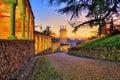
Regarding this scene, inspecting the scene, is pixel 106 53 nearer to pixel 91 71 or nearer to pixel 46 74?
pixel 91 71

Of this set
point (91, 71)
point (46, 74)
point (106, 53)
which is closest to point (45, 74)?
point (46, 74)

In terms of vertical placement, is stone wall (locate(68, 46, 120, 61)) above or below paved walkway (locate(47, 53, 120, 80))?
above

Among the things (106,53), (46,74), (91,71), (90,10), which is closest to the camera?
(91,71)

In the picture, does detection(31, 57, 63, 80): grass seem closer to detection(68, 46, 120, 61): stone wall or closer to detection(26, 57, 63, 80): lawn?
detection(26, 57, 63, 80): lawn

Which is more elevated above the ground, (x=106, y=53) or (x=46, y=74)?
(x=106, y=53)

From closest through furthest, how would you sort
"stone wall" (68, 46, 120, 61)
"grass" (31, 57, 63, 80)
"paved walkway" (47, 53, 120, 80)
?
"paved walkway" (47, 53, 120, 80), "grass" (31, 57, 63, 80), "stone wall" (68, 46, 120, 61)

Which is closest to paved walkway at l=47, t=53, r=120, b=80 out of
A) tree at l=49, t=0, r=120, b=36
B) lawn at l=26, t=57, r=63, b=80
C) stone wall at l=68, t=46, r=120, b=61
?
lawn at l=26, t=57, r=63, b=80

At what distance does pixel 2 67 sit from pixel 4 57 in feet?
2.18

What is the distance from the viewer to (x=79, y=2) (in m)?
29.8

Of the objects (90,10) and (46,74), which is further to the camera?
(90,10)

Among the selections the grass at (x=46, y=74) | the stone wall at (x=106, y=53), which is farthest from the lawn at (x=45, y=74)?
the stone wall at (x=106, y=53)

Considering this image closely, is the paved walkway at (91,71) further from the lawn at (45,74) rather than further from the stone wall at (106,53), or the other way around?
the stone wall at (106,53)

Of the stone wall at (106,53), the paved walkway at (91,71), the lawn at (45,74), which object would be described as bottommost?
the lawn at (45,74)

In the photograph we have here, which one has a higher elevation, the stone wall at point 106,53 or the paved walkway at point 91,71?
the stone wall at point 106,53
